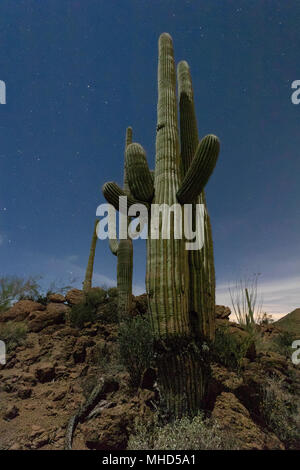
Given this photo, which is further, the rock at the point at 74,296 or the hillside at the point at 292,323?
the hillside at the point at 292,323

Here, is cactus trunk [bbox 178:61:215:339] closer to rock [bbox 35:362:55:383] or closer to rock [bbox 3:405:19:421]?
rock [bbox 3:405:19:421]

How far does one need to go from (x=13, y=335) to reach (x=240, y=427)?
625 cm

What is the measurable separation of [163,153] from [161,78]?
6.34 feet

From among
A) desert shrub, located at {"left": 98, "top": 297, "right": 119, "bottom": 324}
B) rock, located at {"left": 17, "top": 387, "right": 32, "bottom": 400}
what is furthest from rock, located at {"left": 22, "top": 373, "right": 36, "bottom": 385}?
desert shrub, located at {"left": 98, "top": 297, "right": 119, "bottom": 324}

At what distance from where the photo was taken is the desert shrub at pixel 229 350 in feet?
14.9

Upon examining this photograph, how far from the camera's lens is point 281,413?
11.8ft

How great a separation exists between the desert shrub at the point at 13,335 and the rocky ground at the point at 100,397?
0.69ft

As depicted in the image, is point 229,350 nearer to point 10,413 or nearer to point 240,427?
point 240,427

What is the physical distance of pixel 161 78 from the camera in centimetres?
488

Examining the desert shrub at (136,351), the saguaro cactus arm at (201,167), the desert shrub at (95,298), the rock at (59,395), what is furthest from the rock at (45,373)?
the saguaro cactus arm at (201,167)

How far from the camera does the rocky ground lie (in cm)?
302

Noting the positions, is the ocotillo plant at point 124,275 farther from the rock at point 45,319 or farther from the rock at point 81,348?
the rock at point 45,319

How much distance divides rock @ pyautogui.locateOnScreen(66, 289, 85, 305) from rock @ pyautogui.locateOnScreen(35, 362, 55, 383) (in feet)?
15.2

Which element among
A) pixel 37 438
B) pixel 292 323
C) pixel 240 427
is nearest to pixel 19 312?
pixel 37 438
